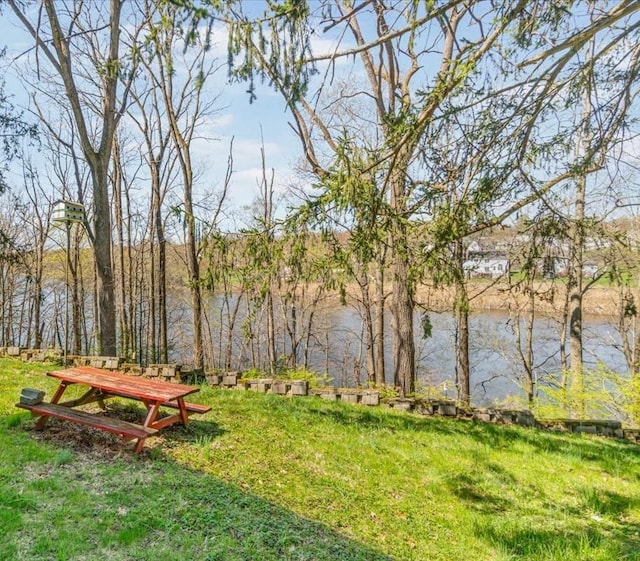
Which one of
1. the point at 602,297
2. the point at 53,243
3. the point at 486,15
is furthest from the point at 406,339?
the point at 53,243

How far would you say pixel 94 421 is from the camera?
322 cm

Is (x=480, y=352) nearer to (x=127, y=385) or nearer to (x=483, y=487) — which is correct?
(x=483, y=487)

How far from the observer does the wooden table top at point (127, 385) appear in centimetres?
331

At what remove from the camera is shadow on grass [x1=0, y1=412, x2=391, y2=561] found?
6.74ft

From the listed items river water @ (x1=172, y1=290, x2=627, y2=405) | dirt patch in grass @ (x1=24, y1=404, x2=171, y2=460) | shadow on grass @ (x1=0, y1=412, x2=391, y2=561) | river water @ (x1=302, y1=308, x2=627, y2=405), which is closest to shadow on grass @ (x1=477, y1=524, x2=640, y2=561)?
shadow on grass @ (x1=0, y1=412, x2=391, y2=561)

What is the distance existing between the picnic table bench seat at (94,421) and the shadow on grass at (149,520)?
22cm

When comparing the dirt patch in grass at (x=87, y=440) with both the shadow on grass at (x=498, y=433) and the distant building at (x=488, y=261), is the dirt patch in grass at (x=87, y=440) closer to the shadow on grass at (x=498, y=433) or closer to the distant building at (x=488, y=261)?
the shadow on grass at (x=498, y=433)

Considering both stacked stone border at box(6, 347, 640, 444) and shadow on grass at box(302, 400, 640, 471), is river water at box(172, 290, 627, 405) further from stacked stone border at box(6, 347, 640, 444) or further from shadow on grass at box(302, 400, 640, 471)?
shadow on grass at box(302, 400, 640, 471)

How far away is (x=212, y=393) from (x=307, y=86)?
3.79 m

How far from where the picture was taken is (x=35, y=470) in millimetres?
2738

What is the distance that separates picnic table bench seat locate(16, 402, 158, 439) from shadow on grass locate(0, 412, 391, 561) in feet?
0.71

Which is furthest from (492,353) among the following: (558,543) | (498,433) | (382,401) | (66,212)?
(66,212)

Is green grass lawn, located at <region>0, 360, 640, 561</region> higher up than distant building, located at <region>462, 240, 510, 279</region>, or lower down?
lower down

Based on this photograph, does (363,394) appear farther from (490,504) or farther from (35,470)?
(35,470)
